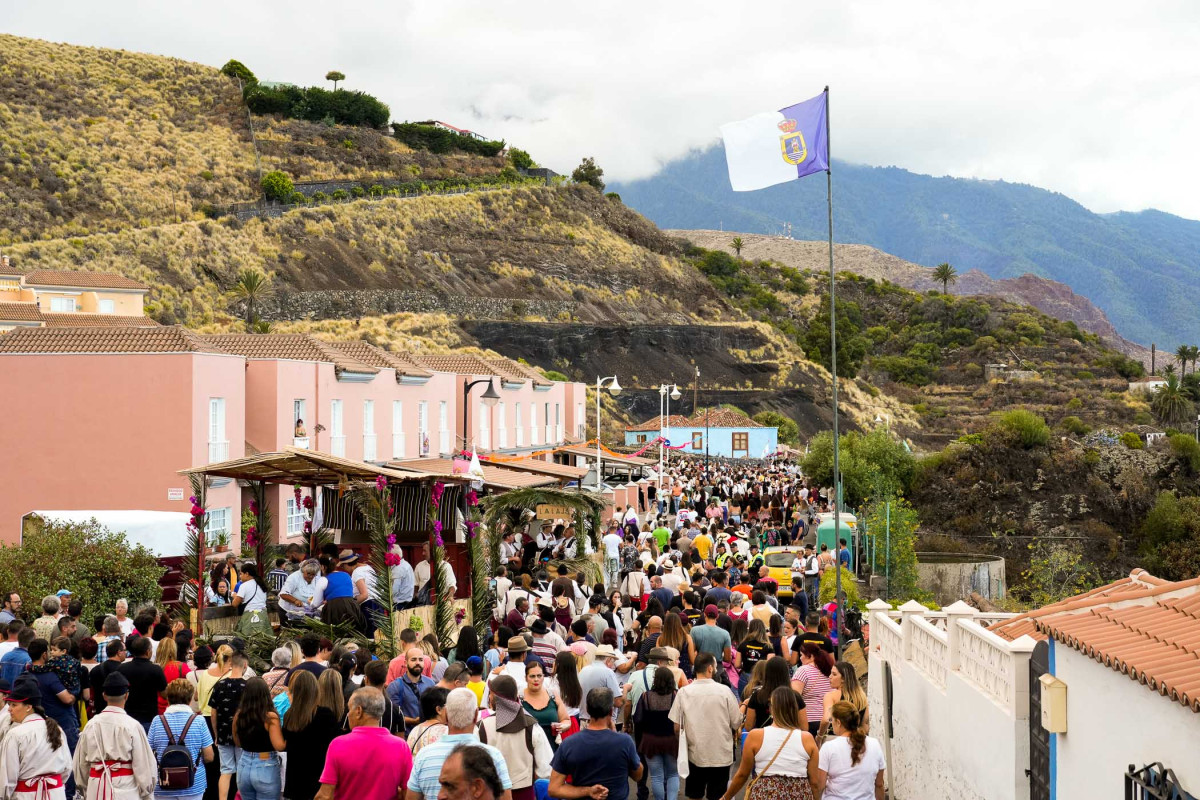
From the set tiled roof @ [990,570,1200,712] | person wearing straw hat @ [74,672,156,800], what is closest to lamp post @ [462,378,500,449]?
person wearing straw hat @ [74,672,156,800]

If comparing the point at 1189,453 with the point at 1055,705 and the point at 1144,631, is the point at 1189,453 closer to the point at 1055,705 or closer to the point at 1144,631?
the point at 1055,705

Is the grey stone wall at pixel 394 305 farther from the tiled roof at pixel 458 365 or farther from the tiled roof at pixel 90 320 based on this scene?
the tiled roof at pixel 458 365

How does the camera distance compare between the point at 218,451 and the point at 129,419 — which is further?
the point at 218,451

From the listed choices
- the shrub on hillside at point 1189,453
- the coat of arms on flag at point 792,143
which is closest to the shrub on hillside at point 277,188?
the shrub on hillside at point 1189,453

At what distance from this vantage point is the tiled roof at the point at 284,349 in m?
25.8

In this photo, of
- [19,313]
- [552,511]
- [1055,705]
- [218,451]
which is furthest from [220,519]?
[19,313]

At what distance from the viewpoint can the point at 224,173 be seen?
95.6m

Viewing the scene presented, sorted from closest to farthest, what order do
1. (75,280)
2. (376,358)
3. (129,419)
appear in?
(129,419) < (376,358) < (75,280)

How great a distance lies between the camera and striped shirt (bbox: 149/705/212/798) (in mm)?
7176

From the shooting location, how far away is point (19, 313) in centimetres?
4794

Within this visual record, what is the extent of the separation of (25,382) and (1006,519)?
104 feet

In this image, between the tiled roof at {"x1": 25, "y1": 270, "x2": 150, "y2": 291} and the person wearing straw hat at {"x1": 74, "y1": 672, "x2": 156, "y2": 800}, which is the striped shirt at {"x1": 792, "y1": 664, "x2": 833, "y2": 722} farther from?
the tiled roof at {"x1": 25, "y1": 270, "x2": 150, "y2": 291}

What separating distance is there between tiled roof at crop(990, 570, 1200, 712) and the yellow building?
49294 mm

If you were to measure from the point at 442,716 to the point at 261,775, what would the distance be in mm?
1373
